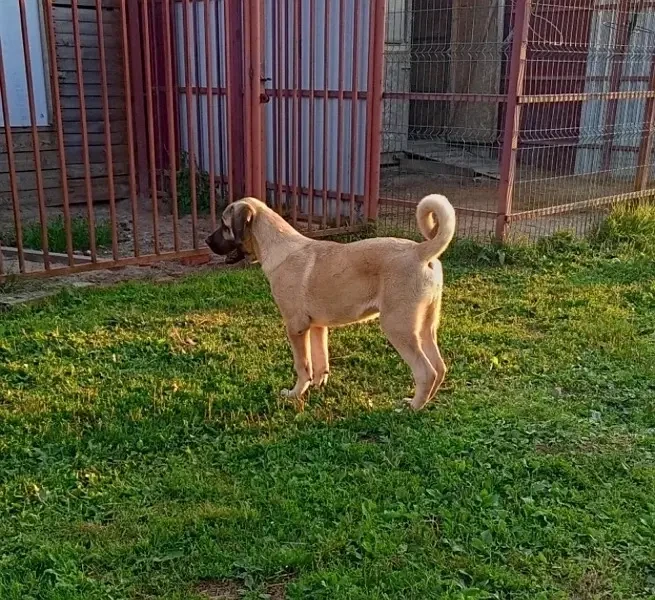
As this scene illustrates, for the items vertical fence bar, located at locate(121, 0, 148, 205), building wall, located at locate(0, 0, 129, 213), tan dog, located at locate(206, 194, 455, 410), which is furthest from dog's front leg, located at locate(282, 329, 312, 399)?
vertical fence bar, located at locate(121, 0, 148, 205)

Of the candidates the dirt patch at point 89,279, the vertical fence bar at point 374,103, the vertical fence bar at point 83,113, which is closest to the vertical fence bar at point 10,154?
the dirt patch at point 89,279

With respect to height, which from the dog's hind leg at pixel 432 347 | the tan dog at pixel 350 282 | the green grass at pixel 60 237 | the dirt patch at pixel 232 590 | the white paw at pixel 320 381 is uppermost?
the tan dog at pixel 350 282

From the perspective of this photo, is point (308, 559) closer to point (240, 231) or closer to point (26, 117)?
point (240, 231)

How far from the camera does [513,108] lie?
→ 6906mm

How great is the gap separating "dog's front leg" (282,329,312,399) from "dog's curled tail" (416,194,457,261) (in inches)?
34.6

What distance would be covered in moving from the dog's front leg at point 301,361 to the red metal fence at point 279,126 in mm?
2768

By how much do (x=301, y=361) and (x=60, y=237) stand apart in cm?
439

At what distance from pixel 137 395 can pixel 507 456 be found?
2100 mm

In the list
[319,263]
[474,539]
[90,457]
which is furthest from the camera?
[319,263]

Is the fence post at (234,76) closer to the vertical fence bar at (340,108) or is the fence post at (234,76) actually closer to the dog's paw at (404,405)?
the vertical fence bar at (340,108)

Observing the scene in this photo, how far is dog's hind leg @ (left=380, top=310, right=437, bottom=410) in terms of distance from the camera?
156 inches

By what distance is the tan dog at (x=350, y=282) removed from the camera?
391 centimetres

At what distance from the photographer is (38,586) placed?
9.11 feet

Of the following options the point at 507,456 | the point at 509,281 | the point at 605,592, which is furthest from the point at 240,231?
the point at 509,281
